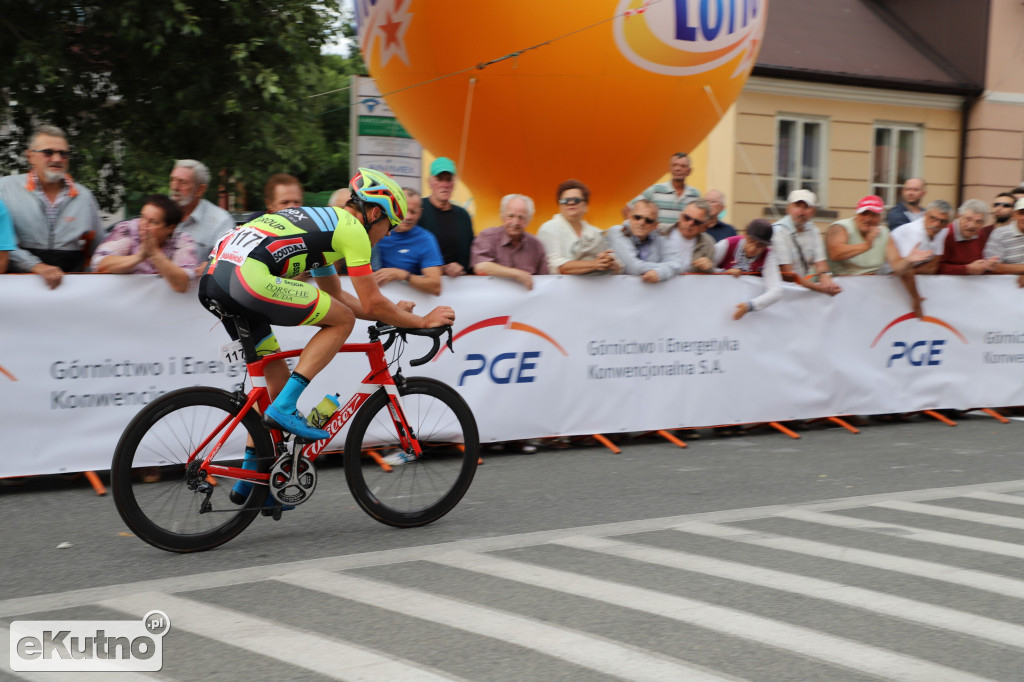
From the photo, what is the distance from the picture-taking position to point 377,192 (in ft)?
18.6

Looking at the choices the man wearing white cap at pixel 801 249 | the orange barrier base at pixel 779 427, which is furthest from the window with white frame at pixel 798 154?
the orange barrier base at pixel 779 427

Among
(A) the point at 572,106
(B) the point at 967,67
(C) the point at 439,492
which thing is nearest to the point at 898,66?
(B) the point at 967,67

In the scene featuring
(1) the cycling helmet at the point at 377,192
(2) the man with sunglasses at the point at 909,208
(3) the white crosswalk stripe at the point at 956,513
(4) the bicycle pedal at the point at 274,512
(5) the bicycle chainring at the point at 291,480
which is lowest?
(3) the white crosswalk stripe at the point at 956,513

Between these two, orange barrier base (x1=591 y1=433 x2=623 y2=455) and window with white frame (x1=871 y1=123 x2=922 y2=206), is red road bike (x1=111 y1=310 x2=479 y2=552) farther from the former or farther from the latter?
window with white frame (x1=871 y1=123 x2=922 y2=206)

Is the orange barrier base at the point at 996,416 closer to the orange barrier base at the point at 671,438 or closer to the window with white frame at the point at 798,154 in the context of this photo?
the orange barrier base at the point at 671,438

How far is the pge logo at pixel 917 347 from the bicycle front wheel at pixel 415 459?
559cm

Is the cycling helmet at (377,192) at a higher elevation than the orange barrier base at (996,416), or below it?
higher

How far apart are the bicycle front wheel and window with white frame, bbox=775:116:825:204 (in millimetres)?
14680

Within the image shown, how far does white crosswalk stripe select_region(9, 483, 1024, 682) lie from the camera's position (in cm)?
399

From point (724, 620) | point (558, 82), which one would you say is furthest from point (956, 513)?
point (558, 82)

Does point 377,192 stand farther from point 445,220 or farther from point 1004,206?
point 1004,206

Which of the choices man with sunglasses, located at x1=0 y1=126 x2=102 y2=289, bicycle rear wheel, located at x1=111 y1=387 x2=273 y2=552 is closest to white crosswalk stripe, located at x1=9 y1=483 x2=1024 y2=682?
bicycle rear wheel, located at x1=111 y1=387 x2=273 y2=552

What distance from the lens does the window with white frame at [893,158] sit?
20.8 metres

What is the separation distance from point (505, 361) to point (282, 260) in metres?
3.46
